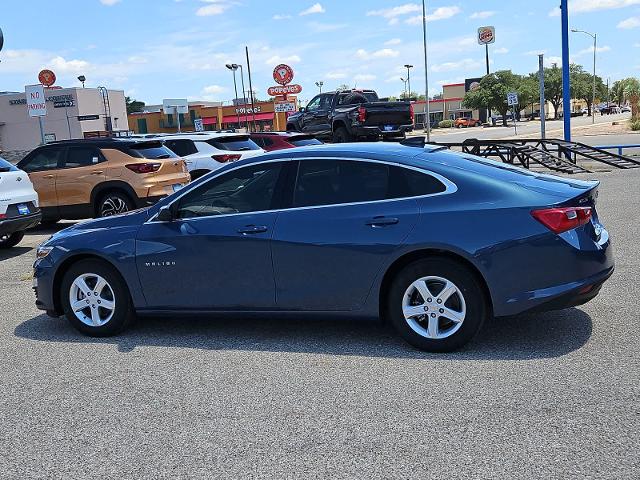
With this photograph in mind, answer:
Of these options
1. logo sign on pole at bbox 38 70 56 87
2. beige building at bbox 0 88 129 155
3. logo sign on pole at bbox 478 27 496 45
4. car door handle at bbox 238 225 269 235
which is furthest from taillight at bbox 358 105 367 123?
logo sign on pole at bbox 478 27 496 45

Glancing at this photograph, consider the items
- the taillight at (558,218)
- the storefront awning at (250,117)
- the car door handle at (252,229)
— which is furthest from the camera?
the storefront awning at (250,117)

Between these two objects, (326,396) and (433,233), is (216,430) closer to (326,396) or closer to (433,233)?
(326,396)

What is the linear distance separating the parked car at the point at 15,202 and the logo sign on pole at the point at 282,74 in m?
27.0

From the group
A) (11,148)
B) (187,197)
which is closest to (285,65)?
(187,197)

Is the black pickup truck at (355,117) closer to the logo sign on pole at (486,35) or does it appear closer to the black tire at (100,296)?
the black tire at (100,296)

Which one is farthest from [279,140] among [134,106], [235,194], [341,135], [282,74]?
[134,106]

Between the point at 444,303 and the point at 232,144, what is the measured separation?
427 inches

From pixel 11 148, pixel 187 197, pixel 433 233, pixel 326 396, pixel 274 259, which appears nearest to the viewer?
pixel 326 396

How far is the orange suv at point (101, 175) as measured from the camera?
497 inches

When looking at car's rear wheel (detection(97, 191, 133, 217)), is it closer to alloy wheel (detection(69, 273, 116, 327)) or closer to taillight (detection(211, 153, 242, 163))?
taillight (detection(211, 153, 242, 163))

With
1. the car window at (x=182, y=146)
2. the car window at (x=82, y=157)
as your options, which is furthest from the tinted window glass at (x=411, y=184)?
the car window at (x=182, y=146)

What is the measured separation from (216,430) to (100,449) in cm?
65

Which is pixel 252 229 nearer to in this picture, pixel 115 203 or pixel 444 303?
pixel 444 303

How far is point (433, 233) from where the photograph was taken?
16.7ft
